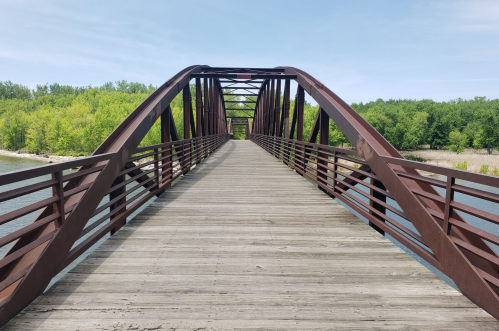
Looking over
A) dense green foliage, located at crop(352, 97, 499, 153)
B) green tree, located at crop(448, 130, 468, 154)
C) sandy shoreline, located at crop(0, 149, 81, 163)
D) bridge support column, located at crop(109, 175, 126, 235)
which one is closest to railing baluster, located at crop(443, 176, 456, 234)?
bridge support column, located at crop(109, 175, 126, 235)

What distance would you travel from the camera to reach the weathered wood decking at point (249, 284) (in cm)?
227

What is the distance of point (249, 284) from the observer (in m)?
2.78

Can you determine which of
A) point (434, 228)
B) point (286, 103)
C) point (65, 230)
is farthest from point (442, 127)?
point (65, 230)

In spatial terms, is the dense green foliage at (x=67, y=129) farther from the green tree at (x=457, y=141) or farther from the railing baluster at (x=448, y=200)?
the green tree at (x=457, y=141)

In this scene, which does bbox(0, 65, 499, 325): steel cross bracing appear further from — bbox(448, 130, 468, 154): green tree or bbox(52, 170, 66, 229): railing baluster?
bbox(448, 130, 468, 154): green tree

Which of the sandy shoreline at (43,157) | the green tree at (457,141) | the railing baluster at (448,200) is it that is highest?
the railing baluster at (448,200)

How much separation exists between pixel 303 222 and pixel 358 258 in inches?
54.5

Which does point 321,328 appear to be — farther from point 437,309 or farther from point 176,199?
point 176,199

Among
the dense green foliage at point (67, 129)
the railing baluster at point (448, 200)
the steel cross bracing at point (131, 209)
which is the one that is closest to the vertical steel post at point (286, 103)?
the steel cross bracing at point (131, 209)

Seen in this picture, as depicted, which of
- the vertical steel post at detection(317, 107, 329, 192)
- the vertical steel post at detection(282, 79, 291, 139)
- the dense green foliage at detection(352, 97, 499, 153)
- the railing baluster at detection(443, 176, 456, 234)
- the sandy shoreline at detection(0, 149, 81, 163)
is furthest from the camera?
the dense green foliage at detection(352, 97, 499, 153)

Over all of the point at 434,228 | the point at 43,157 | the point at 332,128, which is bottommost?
the point at 43,157

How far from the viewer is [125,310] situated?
2.38 metres

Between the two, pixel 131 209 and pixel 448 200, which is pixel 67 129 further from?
pixel 448 200

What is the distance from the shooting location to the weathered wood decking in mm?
2268
